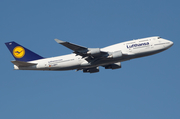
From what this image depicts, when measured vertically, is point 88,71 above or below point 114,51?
below

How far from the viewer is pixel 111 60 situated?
1737 inches

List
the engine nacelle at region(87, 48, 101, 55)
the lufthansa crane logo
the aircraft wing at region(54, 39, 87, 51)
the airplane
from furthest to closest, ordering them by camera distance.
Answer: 1. the lufthansa crane logo
2. the airplane
3. the engine nacelle at region(87, 48, 101, 55)
4. the aircraft wing at region(54, 39, 87, 51)

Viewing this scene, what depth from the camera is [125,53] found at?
4406 centimetres

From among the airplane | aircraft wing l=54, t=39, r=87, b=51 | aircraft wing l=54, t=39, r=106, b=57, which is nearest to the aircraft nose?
the airplane

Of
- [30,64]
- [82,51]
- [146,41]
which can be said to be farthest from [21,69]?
[146,41]

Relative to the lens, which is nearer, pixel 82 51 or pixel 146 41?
pixel 82 51

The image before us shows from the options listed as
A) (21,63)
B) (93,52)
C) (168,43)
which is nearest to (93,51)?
(93,52)

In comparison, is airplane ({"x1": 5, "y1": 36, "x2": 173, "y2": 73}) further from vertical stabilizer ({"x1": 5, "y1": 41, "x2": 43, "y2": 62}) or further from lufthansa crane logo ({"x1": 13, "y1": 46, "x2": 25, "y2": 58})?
lufthansa crane logo ({"x1": 13, "y1": 46, "x2": 25, "y2": 58})

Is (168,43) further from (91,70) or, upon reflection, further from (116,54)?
(91,70)

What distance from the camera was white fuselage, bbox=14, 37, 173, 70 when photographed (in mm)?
44562

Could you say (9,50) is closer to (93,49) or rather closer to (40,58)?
(40,58)

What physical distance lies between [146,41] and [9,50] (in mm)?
25638

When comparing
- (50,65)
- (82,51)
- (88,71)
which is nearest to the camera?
(82,51)


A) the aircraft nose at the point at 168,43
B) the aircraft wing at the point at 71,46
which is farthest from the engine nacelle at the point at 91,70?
the aircraft nose at the point at 168,43
